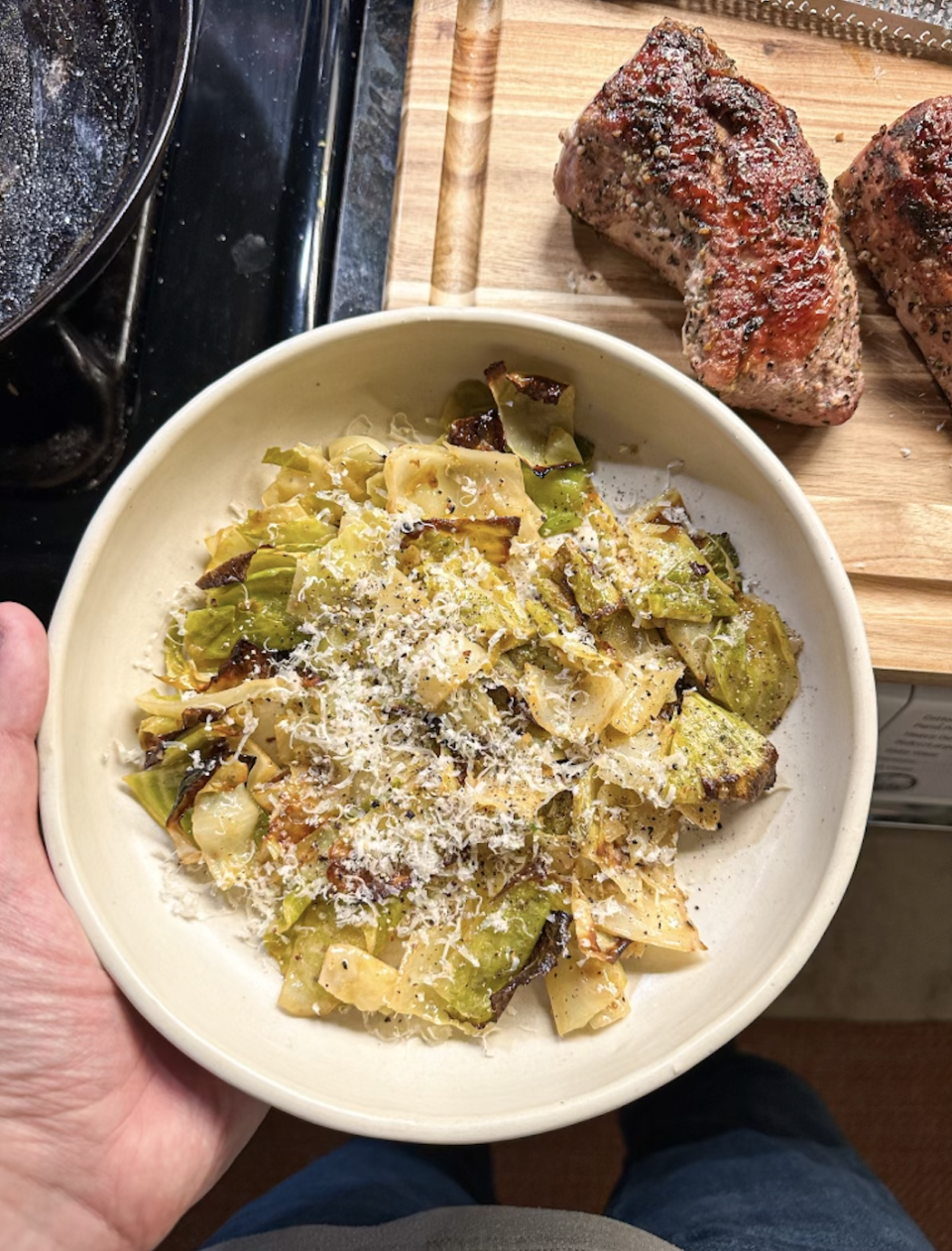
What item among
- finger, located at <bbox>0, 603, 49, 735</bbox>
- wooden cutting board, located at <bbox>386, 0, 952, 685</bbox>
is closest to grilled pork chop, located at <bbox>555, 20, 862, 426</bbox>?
wooden cutting board, located at <bbox>386, 0, 952, 685</bbox>

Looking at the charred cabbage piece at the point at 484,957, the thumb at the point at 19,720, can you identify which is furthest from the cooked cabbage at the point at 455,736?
the thumb at the point at 19,720

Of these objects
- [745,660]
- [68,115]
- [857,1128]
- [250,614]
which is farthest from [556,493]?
[857,1128]

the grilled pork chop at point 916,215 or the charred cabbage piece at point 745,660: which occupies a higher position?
the grilled pork chop at point 916,215

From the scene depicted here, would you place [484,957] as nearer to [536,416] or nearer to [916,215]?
[536,416]

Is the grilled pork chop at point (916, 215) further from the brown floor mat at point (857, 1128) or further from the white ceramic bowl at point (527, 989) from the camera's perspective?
the brown floor mat at point (857, 1128)

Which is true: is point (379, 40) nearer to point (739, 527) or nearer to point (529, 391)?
point (529, 391)

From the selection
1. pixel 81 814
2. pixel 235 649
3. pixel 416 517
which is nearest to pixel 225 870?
pixel 81 814

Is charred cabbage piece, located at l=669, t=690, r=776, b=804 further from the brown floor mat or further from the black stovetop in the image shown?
the brown floor mat
